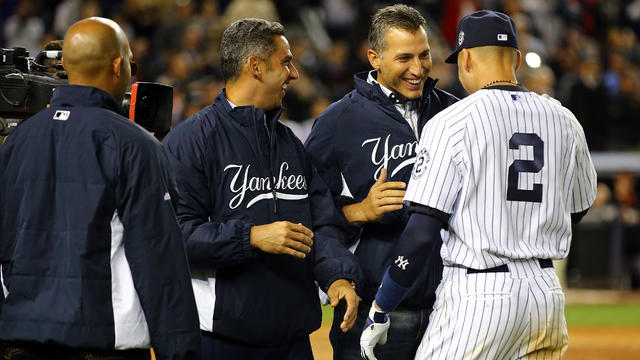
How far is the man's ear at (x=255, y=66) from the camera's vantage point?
4.17 meters

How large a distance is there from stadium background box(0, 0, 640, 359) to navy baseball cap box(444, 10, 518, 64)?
794 centimetres

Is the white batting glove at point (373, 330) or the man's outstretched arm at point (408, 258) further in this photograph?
the white batting glove at point (373, 330)

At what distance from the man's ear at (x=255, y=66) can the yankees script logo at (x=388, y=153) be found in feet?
2.20

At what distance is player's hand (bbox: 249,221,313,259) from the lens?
3.81 meters

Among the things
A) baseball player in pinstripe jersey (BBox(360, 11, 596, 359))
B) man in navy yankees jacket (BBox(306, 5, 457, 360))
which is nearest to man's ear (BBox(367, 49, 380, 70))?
man in navy yankees jacket (BBox(306, 5, 457, 360))

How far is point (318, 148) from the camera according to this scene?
4.58m

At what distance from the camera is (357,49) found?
53.0ft

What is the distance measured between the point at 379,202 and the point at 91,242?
1525 mm

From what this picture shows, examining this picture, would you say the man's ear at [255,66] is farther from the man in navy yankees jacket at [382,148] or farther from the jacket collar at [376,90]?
the jacket collar at [376,90]

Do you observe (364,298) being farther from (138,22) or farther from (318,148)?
(138,22)

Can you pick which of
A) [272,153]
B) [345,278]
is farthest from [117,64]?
[345,278]

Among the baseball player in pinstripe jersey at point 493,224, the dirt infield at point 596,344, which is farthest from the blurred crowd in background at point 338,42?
the baseball player in pinstripe jersey at point 493,224

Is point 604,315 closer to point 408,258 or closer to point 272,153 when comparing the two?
point 272,153

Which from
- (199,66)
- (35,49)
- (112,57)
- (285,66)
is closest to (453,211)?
(285,66)
